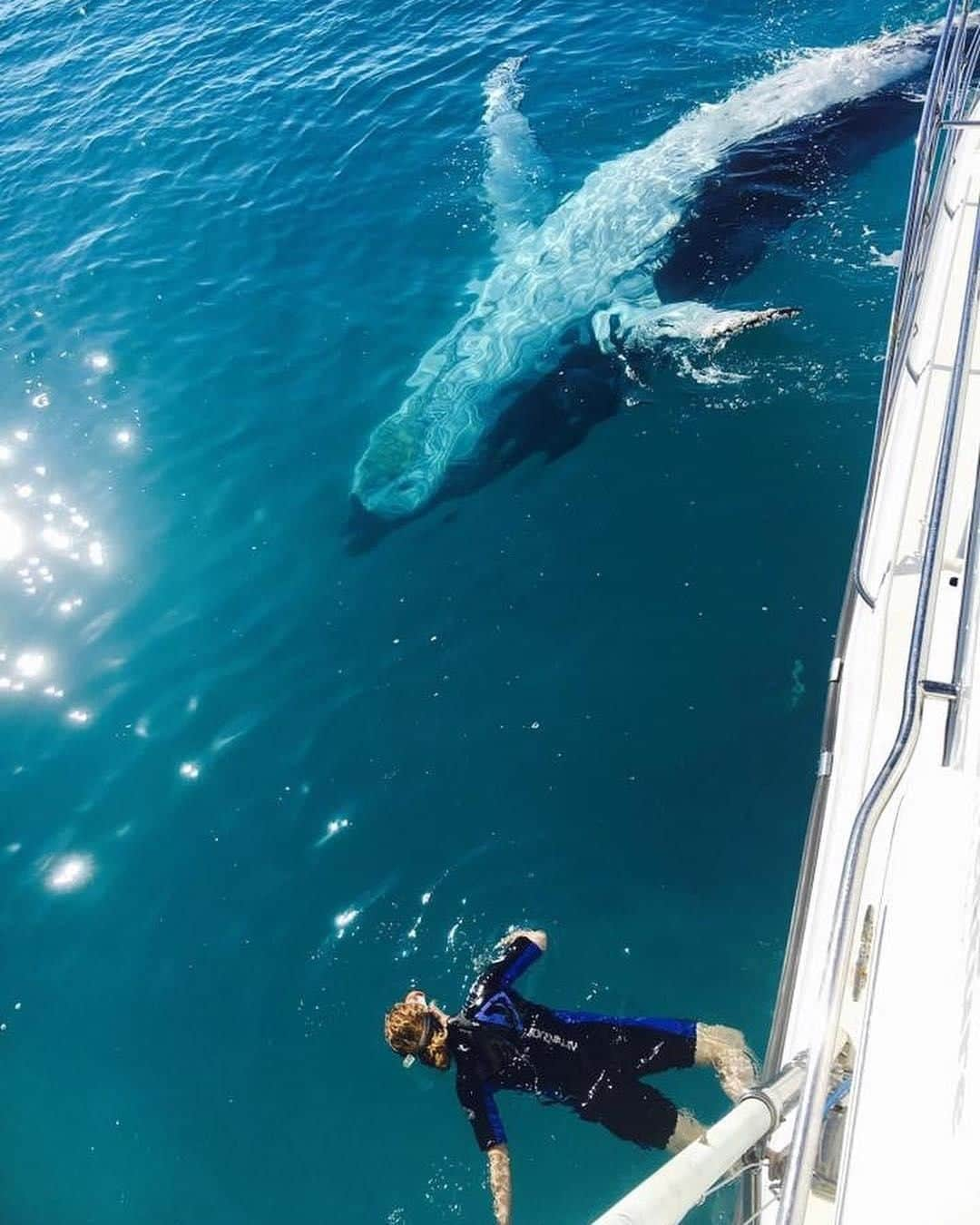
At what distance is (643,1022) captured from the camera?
6.73 m

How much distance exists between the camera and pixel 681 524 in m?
10.9

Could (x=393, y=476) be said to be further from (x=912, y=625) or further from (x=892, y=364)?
(x=912, y=625)

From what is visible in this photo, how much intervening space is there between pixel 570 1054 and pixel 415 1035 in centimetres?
125

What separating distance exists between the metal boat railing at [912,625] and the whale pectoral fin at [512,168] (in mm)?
7266

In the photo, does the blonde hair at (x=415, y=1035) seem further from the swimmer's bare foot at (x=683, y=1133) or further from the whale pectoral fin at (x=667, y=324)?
the whale pectoral fin at (x=667, y=324)

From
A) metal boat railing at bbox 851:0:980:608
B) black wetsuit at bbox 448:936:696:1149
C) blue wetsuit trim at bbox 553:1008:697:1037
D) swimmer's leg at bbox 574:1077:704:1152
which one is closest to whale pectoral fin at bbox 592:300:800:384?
metal boat railing at bbox 851:0:980:608

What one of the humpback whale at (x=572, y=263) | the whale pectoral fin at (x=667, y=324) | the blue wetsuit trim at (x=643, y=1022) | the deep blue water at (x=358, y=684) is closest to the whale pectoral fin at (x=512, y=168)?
the humpback whale at (x=572, y=263)

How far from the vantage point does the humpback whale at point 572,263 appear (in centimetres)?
1249

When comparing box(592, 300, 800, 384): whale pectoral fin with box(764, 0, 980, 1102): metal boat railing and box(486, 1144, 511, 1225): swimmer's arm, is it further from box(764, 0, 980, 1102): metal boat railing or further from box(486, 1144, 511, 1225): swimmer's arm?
box(486, 1144, 511, 1225): swimmer's arm

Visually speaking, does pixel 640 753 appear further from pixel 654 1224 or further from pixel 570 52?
pixel 570 52

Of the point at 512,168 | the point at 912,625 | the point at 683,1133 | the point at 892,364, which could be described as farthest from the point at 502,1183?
the point at 512,168

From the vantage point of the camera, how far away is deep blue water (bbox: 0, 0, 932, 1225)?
7863mm

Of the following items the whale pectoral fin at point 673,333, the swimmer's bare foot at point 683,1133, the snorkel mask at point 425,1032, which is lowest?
the swimmer's bare foot at point 683,1133

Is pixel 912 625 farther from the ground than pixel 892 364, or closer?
closer
